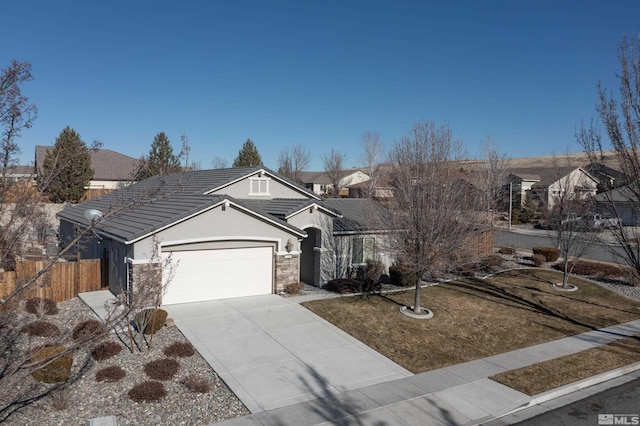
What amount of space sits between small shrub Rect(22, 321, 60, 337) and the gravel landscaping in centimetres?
211

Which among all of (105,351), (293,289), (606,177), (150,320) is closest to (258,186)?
(293,289)

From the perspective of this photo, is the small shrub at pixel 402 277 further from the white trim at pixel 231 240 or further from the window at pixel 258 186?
the window at pixel 258 186

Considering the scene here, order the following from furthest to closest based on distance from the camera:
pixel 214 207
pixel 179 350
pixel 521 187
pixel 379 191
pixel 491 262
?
1. pixel 521 187
2. pixel 379 191
3. pixel 491 262
4. pixel 214 207
5. pixel 179 350

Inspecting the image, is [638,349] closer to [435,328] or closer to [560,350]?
[560,350]

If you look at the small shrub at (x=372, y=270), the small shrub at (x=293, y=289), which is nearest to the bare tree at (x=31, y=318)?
the small shrub at (x=293, y=289)

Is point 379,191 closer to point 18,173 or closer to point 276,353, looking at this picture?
point 276,353

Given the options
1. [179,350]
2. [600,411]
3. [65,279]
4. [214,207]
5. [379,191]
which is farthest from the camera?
[379,191]

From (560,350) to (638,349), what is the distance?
95.9 inches

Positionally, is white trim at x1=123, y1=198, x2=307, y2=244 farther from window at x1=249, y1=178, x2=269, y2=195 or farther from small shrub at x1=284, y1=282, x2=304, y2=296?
window at x1=249, y1=178, x2=269, y2=195

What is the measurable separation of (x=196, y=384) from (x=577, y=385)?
9036mm

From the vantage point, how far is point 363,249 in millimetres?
22453

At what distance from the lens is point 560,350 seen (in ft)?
44.4

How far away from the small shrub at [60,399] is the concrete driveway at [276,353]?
322 centimetres

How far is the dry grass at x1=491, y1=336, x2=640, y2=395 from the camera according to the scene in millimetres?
11016
